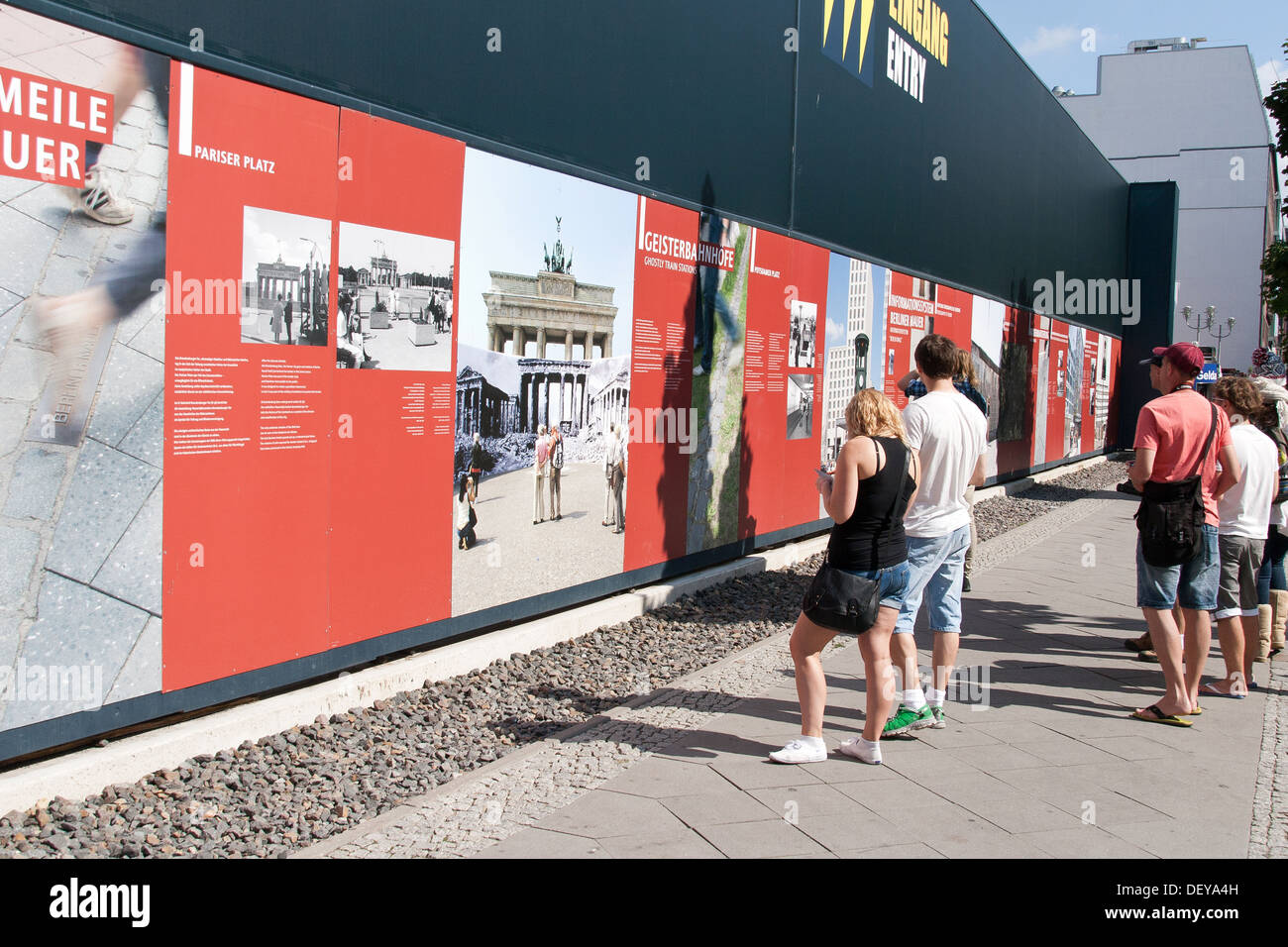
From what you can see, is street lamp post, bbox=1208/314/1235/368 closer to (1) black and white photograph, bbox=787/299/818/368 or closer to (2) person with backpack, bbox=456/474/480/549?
(1) black and white photograph, bbox=787/299/818/368

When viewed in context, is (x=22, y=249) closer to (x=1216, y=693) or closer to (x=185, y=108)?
(x=185, y=108)

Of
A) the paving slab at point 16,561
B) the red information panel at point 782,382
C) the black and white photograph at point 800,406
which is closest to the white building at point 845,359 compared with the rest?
the red information panel at point 782,382

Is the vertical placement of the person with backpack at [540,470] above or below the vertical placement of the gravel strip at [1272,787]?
above

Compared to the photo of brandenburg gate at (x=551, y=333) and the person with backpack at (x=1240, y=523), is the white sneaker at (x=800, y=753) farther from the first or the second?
the person with backpack at (x=1240, y=523)

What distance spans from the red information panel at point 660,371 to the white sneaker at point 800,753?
3.00 metres

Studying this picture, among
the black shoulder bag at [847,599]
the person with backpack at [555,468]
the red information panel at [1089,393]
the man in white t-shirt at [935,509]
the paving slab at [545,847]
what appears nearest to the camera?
the paving slab at [545,847]

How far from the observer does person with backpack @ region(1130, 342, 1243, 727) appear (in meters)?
5.23

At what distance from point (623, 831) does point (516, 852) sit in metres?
0.40

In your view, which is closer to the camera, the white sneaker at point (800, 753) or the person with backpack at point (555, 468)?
the white sneaker at point (800, 753)

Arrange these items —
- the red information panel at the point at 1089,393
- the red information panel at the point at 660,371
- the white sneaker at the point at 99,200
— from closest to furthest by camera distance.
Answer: the white sneaker at the point at 99,200 < the red information panel at the point at 660,371 < the red information panel at the point at 1089,393

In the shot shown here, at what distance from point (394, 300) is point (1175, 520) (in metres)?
3.91

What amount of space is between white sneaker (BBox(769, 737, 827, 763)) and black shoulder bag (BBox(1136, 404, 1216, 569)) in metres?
2.07

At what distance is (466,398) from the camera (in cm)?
564

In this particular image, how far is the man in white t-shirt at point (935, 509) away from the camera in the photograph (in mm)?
4766
